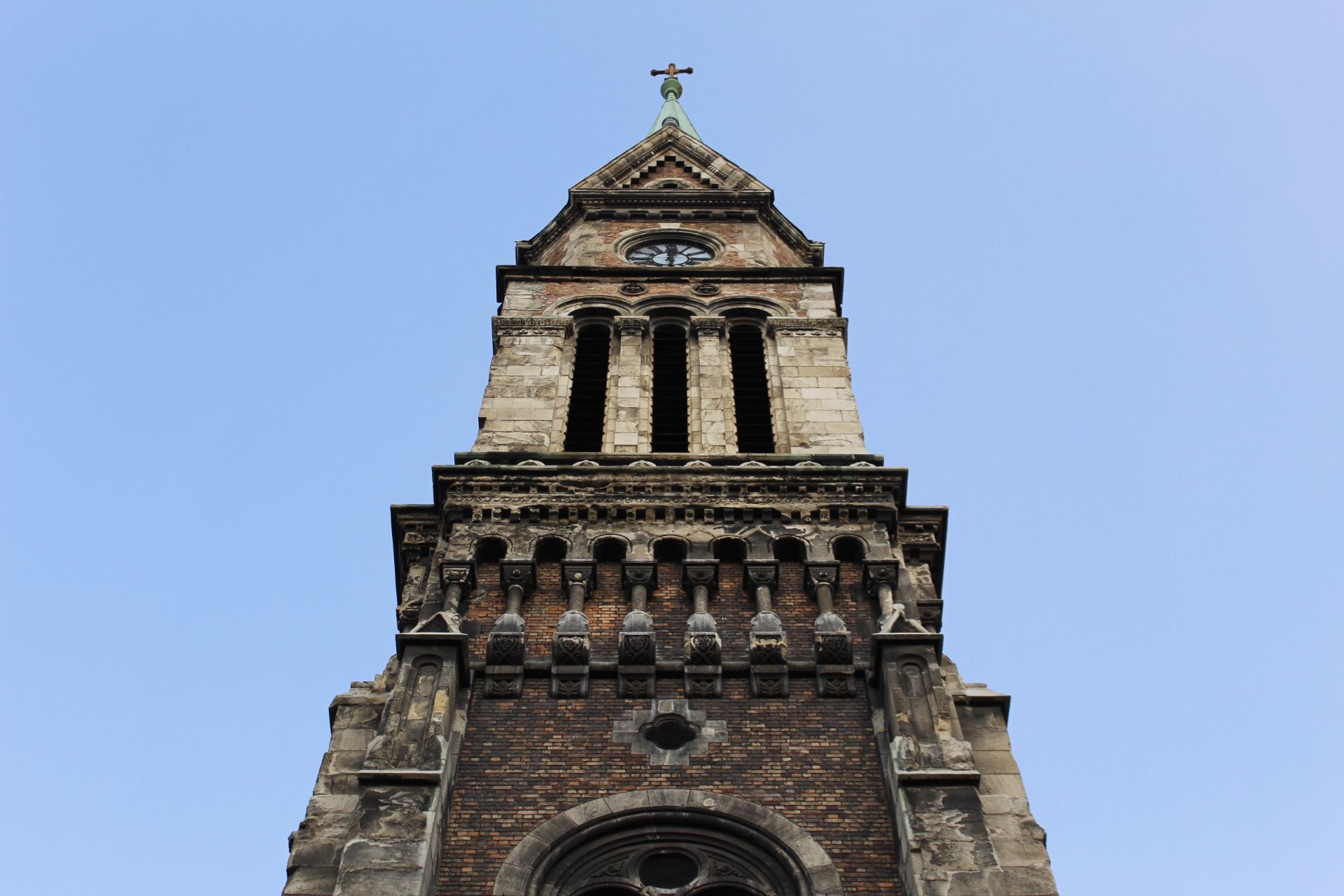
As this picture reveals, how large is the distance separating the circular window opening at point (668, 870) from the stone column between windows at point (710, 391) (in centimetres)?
936

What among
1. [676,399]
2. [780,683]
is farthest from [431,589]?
[676,399]

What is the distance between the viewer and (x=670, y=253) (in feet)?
123

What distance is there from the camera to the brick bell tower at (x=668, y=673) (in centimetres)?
1894

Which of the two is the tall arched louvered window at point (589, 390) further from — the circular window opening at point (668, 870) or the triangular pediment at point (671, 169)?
the circular window opening at point (668, 870)

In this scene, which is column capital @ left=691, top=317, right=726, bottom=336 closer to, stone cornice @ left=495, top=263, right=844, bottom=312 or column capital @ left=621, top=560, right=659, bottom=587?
stone cornice @ left=495, top=263, right=844, bottom=312

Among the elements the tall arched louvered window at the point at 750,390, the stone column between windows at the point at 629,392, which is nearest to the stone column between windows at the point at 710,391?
the tall arched louvered window at the point at 750,390

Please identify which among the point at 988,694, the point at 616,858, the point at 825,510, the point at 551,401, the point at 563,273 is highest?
the point at 563,273

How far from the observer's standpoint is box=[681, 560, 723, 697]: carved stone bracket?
2164 cm

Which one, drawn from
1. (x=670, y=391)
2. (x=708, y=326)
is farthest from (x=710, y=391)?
(x=708, y=326)

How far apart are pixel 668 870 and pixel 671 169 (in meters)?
25.7

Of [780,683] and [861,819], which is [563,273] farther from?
[861,819]

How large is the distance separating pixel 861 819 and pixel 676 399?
12.6m

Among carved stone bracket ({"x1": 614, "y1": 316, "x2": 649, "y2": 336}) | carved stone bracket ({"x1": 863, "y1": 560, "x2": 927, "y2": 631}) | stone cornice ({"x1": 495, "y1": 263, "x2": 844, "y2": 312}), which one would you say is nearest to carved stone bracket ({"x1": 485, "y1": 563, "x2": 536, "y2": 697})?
carved stone bracket ({"x1": 863, "y1": 560, "x2": 927, "y2": 631})

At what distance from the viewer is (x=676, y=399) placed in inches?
1225
